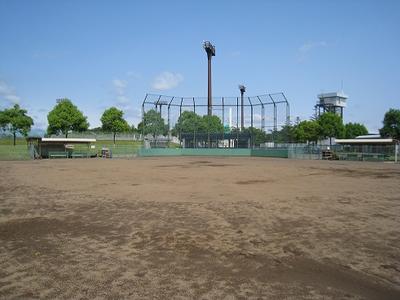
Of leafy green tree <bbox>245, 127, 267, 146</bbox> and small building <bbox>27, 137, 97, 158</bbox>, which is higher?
leafy green tree <bbox>245, 127, 267, 146</bbox>

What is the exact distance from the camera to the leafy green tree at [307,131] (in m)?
76.2

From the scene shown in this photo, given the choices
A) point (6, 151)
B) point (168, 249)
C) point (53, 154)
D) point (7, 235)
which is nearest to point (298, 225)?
point (168, 249)

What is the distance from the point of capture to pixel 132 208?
8.75 meters

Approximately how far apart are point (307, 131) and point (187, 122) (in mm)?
39222

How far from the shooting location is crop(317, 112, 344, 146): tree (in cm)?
7531

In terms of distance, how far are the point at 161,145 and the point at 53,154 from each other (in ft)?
46.4

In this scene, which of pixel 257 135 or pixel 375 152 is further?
pixel 257 135

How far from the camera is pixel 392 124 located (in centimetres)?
6831

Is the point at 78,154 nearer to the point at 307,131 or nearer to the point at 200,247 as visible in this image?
the point at 200,247

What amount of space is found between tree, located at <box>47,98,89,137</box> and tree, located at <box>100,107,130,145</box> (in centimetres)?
596

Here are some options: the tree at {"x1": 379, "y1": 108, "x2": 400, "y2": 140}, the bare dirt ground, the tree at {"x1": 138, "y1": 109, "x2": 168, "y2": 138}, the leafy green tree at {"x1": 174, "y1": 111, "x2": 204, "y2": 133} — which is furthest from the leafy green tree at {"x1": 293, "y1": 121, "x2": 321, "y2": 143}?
the bare dirt ground

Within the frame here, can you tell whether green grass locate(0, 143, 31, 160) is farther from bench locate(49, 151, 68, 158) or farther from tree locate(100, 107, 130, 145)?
tree locate(100, 107, 130, 145)

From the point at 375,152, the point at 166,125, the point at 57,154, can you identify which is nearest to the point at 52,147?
the point at 57,154

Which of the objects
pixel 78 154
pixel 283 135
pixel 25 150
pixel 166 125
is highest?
pixel 166 125
